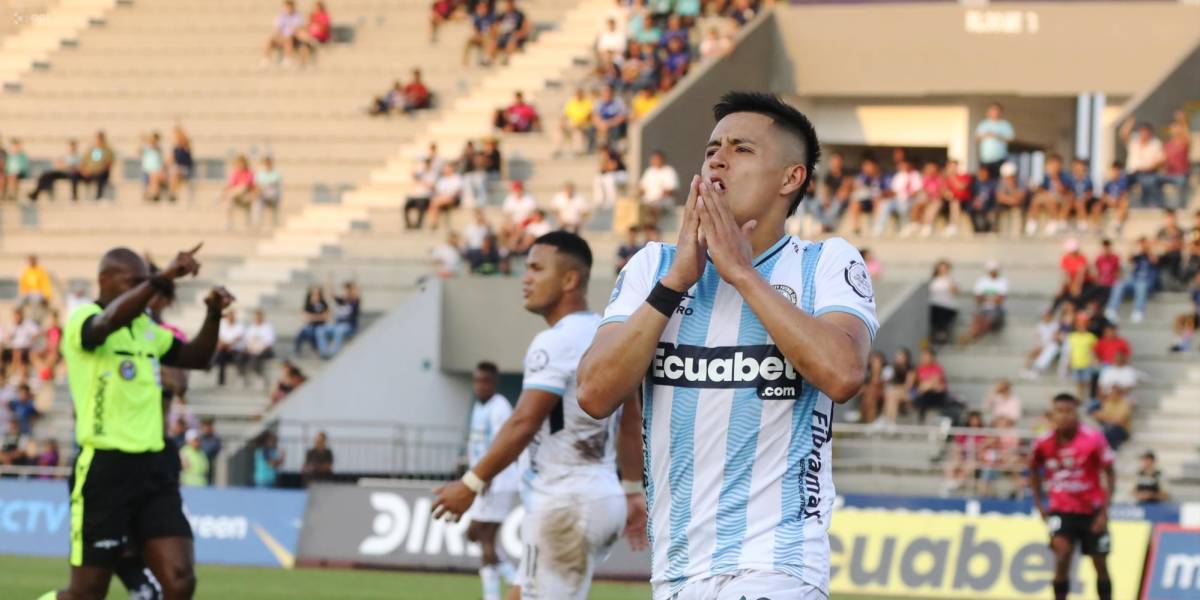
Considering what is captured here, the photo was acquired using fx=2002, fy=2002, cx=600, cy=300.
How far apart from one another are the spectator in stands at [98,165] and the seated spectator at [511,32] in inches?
280

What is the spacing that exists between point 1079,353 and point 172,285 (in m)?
17.9

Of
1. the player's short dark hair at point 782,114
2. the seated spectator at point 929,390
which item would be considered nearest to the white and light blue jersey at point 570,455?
the player's short dark hair at point 782,114

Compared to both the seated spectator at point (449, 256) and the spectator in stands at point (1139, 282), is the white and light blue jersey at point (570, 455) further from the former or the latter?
the seated spectator at point (449, 256)

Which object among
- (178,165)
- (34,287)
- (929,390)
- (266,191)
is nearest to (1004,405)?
(929,390)

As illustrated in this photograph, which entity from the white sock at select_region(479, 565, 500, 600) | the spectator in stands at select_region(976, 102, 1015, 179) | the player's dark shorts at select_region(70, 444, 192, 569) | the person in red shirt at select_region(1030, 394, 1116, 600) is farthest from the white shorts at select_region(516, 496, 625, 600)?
the spectator in stands at select_region(976, 102, 1015, 179)

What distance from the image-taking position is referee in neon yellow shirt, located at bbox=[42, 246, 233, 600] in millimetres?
9766

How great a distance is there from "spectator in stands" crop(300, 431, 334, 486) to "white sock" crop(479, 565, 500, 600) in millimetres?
9748

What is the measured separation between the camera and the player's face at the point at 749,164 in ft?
18.0

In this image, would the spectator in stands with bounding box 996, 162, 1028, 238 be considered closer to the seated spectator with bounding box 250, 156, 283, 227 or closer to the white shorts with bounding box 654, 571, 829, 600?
the seated spectator with bounding box 250, 156, 283, 227

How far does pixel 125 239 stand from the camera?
1325 inches

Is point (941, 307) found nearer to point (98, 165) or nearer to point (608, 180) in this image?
point (608, 180)

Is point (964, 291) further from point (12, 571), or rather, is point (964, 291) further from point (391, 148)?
point (12, 571)

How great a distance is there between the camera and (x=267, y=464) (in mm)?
26359

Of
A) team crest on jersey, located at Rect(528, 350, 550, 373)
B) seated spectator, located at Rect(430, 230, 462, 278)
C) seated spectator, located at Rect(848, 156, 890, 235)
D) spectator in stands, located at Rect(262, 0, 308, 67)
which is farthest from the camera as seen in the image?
spectator in stands, located at Rect(262, 0, 308, 67)
